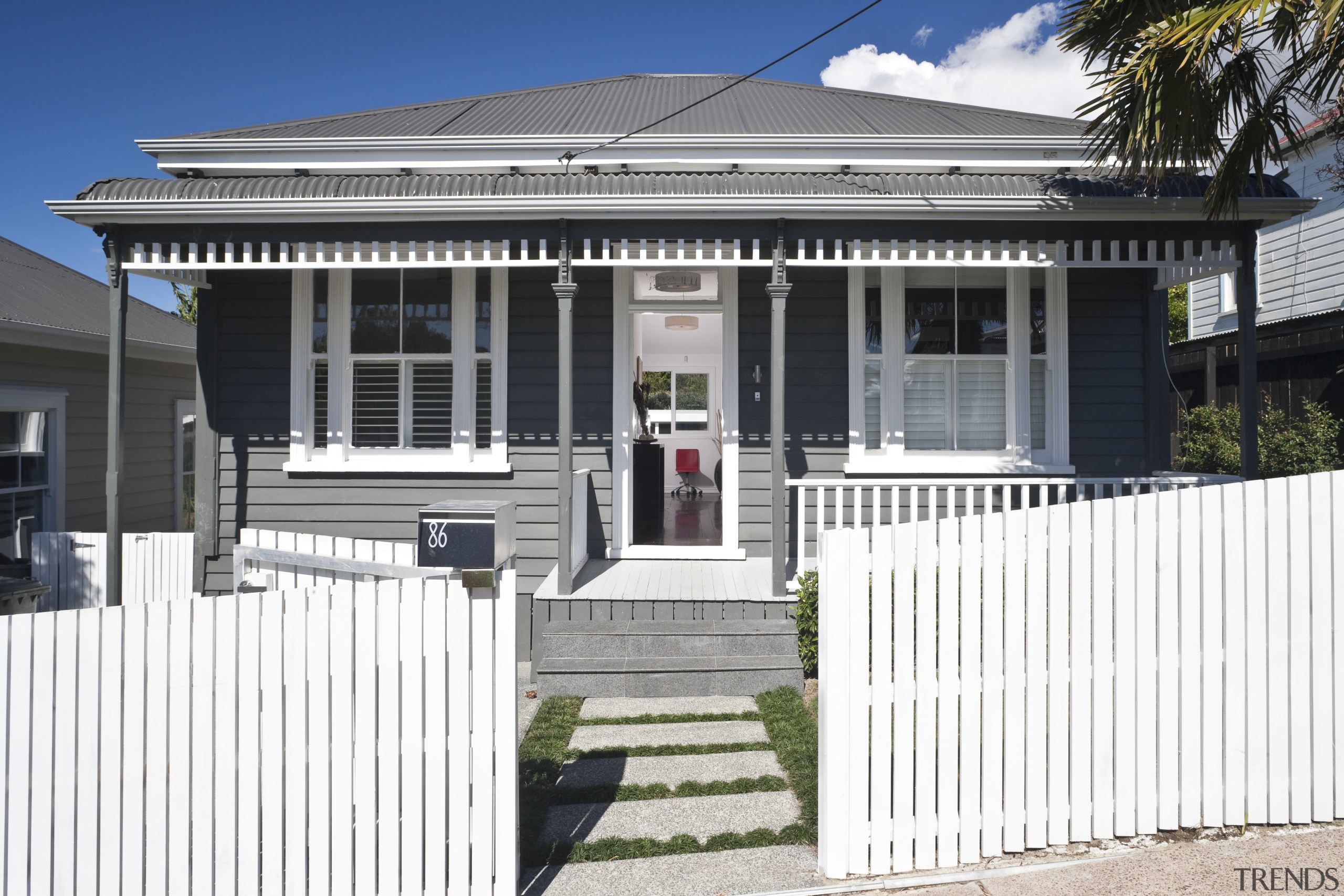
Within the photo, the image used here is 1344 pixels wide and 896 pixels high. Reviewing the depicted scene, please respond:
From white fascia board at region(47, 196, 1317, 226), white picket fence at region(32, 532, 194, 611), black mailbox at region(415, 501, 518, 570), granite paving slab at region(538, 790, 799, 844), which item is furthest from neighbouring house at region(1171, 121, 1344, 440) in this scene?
white picket fence at region(32, 532, 194, 611)

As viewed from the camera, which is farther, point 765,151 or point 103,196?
point 765,151

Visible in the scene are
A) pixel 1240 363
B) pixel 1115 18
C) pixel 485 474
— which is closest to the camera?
pixel 1115 18

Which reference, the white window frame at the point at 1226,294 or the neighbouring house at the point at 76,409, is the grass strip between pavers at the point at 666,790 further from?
the white window frame at the point at 1226,294

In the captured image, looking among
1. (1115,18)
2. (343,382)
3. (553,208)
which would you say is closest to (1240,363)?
(1115,18)

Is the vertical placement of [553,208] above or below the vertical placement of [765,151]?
below

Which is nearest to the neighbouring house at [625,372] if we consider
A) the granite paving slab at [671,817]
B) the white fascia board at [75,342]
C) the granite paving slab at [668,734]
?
the granite paving slab at [668,734]

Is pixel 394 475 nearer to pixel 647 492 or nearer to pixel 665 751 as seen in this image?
pixel 647 492

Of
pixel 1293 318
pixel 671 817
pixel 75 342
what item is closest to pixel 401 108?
pixel 75 342

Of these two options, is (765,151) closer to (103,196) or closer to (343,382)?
(343,382)

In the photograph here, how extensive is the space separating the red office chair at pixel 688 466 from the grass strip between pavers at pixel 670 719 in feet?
24.3

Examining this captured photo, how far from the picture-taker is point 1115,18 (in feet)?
16.3

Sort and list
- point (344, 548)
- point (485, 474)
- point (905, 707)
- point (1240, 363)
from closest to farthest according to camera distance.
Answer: point (905, 707) → point (344, 548) → point (1240, 363) → point (485, 474)

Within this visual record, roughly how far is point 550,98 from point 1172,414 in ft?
37.3

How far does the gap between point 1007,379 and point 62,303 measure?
34.1 feet
